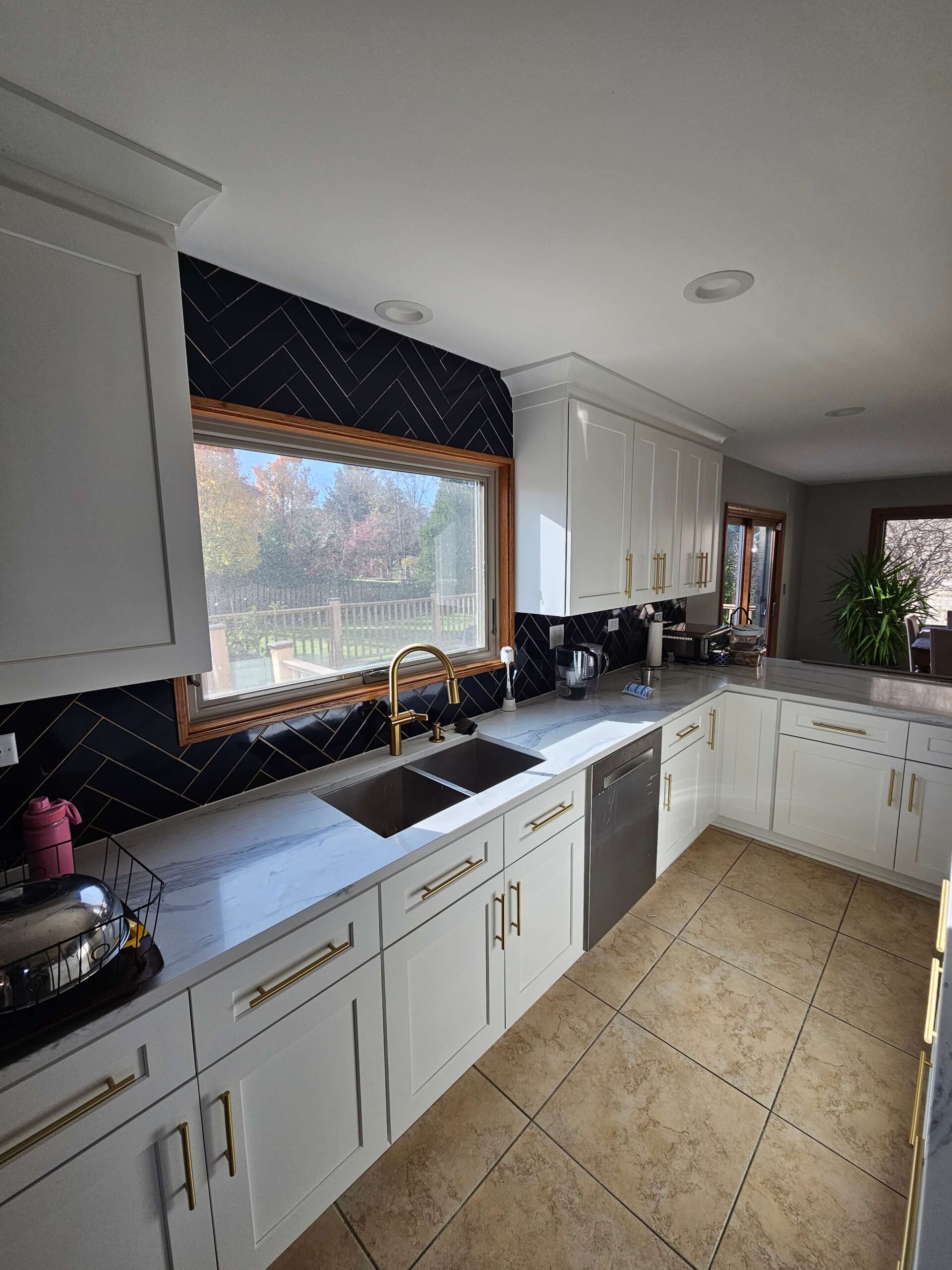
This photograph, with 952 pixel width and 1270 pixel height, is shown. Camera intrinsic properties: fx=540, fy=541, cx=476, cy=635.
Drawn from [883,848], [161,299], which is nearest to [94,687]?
[161,299]

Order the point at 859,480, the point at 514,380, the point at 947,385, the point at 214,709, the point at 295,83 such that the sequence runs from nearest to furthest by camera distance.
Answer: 1. the point at 295,83
2. the point at 214,709
3. the point at 514,380
4. the point at 947,385
5. the point at 859,480

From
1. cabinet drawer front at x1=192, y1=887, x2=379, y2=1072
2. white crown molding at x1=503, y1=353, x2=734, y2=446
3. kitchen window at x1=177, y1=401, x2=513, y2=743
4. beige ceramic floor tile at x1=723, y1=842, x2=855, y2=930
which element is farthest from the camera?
beige ceramic floor tile at x1=723, y1=842, x2=855, y2=930

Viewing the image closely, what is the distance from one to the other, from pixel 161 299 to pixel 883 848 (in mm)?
3467

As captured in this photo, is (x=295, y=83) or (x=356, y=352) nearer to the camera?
(x=295, y=83)

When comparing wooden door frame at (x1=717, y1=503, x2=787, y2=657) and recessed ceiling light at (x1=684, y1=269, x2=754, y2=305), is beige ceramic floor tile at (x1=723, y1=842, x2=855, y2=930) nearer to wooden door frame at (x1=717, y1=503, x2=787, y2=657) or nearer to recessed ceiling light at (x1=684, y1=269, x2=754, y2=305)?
wooden door frame at (x1=717, y1=503, x2=787, y2=657)

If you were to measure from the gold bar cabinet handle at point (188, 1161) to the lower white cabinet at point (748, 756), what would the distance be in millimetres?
2772

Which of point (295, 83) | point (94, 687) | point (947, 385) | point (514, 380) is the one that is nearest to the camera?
point (295, 83)

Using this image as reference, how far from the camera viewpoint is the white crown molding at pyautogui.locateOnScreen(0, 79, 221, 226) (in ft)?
2.98

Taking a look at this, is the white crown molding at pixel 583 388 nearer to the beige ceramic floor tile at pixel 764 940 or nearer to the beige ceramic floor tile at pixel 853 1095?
the beige ceramic floor tile at pixel 764 940

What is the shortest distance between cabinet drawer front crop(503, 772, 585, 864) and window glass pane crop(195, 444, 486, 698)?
767 millimetres

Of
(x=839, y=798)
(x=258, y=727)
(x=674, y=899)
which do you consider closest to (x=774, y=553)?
(x=839, y=798)

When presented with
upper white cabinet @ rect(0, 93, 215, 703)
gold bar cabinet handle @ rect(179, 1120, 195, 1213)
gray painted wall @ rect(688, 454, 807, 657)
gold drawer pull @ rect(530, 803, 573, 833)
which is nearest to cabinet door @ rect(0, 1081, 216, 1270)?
gold bar cabinet handle @ rect(179, 1120, 195, 1213)

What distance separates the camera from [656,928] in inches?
→ 92.4

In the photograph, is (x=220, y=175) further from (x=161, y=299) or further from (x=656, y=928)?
(x=656, y=928)
